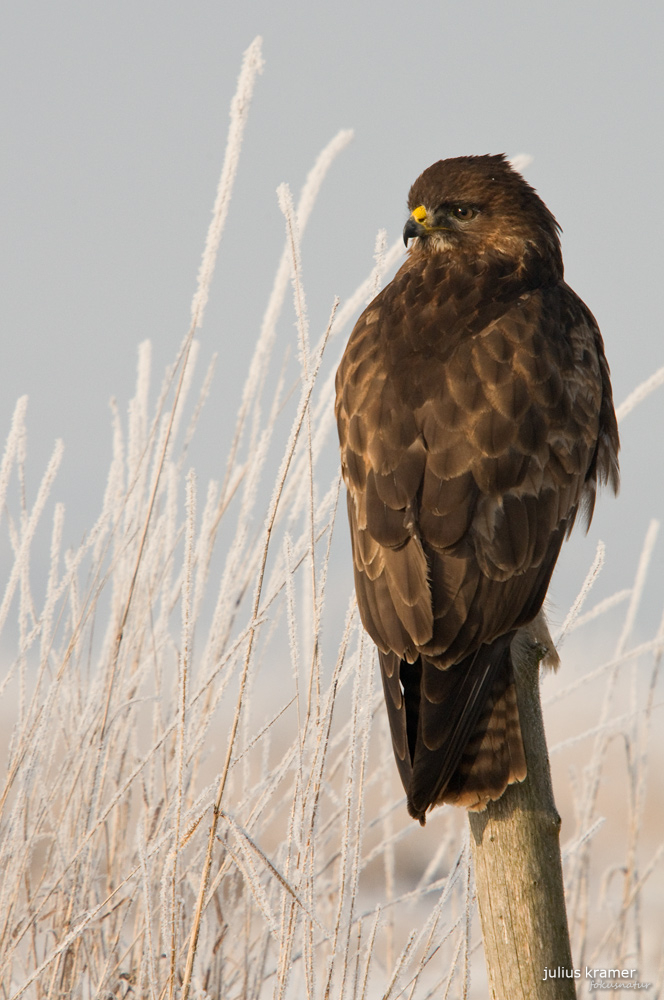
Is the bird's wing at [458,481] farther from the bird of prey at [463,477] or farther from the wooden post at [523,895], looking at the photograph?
the wooden post at [523,895]

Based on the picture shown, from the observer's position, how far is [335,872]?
268 cm

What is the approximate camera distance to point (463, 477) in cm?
209

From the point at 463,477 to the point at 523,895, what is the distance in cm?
78

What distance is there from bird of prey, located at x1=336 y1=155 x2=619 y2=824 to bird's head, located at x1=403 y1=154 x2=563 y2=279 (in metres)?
0.05

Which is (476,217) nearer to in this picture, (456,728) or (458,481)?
(458,481)

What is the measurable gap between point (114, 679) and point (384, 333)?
99 cm

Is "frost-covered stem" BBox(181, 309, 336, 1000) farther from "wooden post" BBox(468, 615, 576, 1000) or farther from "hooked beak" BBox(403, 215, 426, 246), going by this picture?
"hooked beak" BBox(403, 215, 426, 246)

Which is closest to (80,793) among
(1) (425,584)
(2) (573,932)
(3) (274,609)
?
(3) (274,609)

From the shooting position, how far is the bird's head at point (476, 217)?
2771 mm

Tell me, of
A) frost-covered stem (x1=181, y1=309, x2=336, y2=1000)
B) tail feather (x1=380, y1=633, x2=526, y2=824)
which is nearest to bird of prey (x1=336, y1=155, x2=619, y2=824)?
tail feather (x1=380, y1=633, x2=526, y2=824)

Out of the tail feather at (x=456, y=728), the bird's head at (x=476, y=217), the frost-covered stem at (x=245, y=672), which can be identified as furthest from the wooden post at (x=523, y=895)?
the bird's head at (x=476, y=217)

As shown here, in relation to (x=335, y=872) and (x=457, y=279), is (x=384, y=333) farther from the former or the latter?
(x=335, y=872)

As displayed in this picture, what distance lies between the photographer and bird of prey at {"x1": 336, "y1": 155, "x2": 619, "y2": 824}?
188 centimetres

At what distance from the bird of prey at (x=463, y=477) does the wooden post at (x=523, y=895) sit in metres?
0.05
